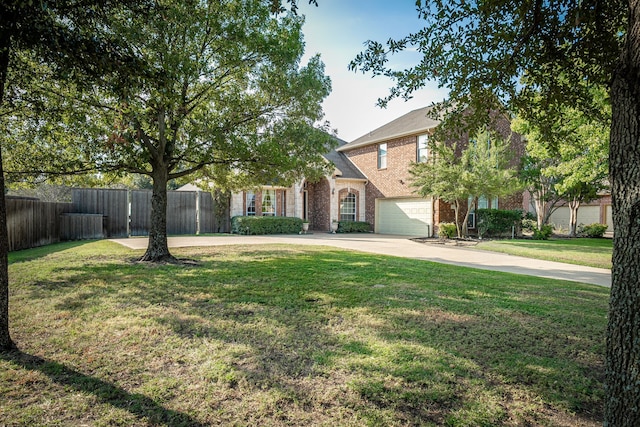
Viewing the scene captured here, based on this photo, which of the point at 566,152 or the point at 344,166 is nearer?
the point at 566,152

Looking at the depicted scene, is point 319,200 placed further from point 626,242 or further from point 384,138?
point 626,242

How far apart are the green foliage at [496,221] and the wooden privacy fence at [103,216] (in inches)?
525

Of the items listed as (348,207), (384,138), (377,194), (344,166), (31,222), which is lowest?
(31,222)

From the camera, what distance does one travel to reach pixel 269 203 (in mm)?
22359

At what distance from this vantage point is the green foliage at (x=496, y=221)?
19.2 metres

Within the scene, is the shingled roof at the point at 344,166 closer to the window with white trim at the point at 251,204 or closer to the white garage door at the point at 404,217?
the white garage door at the point at 404,217

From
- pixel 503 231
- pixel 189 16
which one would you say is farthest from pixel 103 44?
pixel 503 231

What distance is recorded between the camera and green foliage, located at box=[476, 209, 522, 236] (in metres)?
19.2

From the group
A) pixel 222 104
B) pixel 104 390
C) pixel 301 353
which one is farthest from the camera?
pixel 222 104

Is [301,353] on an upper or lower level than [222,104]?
lower

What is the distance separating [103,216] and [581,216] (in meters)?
35.9

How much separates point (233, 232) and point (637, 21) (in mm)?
19335

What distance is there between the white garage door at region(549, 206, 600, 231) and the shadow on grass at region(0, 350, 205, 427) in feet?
119

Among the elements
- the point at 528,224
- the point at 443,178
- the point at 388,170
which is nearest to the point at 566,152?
the point at 443,178
